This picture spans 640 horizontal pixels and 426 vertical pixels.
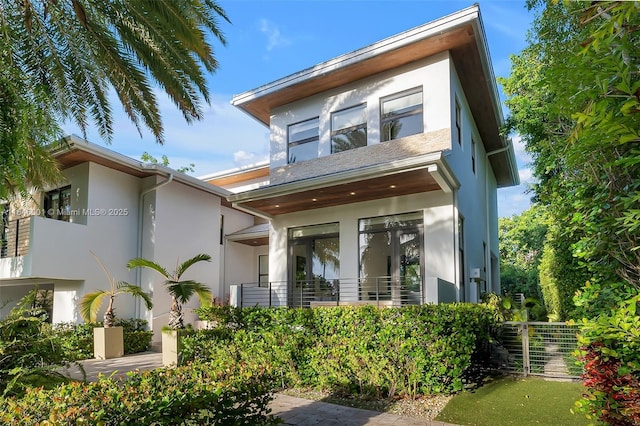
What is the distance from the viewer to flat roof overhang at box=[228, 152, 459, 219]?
32.0 feet

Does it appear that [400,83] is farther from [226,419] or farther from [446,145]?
[226,419]

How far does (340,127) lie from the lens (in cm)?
1334

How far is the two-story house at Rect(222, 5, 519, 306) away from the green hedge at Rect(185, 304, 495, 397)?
205 centimetres

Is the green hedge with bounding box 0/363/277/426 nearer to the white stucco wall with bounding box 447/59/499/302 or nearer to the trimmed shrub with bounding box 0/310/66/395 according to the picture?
the trimmed shrub with bounding box 0/310/66/395

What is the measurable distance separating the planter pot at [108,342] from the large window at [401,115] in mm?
10062

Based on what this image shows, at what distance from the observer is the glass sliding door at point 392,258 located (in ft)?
37.6

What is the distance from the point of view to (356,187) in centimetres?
1109

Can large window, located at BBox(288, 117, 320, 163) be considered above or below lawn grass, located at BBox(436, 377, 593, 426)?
above

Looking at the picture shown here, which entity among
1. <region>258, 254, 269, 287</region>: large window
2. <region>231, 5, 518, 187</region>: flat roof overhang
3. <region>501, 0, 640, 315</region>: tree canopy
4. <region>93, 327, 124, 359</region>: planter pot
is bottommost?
<region>93, 327, 124, 359</region>: planter pot

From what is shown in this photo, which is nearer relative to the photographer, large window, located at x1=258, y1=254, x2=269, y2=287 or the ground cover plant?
the ground cover plant

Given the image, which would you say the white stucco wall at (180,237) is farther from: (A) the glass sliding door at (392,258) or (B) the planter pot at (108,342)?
(A) the glass sliding door at (392,258)

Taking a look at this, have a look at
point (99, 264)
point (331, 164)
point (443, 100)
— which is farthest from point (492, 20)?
point (99, 264)

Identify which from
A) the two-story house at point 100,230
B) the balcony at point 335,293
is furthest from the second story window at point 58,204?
the balcony at point 335,293

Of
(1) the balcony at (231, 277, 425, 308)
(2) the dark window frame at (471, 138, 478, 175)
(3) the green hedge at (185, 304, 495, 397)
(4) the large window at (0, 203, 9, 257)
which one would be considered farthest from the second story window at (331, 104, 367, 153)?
(4) the large window at (0, 203, 9, 257)
